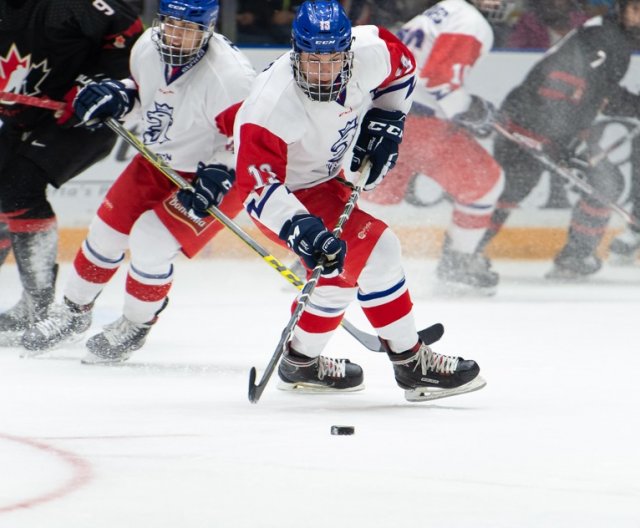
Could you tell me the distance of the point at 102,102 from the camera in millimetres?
3631

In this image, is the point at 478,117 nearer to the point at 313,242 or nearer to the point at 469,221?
the point at 469,221

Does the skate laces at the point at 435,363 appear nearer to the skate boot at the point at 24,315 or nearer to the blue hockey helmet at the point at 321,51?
the blue hockey helmet at the point at 321,51

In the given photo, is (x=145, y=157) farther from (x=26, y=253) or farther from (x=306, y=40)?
(x=306, y=40)

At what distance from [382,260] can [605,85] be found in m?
3.18

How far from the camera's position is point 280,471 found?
7.94ft

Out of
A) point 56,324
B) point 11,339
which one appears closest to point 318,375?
point 56,324

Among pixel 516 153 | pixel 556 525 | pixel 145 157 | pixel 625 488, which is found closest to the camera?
pixel 556 525

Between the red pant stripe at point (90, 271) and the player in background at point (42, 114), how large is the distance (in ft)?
1.01

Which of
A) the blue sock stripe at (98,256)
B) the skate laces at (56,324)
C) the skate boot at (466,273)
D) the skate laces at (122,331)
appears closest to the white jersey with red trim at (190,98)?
the blue sock stripe at (98,256)

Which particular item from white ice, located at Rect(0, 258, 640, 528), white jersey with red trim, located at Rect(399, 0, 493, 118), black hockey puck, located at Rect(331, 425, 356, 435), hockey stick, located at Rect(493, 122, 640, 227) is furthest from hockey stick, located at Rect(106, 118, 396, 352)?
hockey stick, located at Rect(493, 122, 640, 227)

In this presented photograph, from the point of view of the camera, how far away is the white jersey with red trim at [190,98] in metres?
3.56

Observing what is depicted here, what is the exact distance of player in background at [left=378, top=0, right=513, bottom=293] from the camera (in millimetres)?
5496

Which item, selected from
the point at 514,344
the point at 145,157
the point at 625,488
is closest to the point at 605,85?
the point at 514,344

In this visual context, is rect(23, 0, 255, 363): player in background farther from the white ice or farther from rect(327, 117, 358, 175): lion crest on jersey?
rect(327, 117, 358, 175): lion crest on jersey
